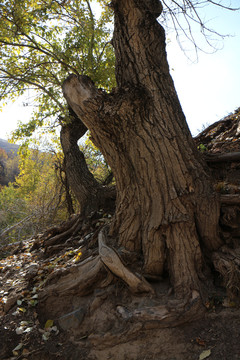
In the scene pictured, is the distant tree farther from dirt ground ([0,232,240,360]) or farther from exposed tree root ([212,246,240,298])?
dirt ground ([0,232,240,360])

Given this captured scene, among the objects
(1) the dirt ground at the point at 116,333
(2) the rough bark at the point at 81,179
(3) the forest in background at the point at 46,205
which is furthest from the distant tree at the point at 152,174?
(3) the forest in background at the point at 46,205

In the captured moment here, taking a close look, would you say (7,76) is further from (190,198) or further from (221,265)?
(221,265)

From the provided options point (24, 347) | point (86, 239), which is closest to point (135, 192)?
point (86, 239)

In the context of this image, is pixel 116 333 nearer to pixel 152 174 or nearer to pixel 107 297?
pixel 107 297

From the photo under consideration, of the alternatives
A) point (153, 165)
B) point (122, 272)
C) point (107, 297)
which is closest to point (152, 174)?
point (153, 165)

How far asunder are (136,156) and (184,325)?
1996 millimetres

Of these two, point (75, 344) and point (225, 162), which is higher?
point (225, 162)

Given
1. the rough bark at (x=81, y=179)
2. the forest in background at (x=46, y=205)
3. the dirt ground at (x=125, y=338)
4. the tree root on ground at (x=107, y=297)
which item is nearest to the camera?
the dirt ground at (x=125, y=338)

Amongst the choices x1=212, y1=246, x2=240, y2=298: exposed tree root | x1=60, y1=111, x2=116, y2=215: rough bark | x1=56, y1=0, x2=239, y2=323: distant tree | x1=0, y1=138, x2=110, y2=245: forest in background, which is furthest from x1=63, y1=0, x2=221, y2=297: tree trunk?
x1=0, y1=138, x2=110, y2=245: forest in background

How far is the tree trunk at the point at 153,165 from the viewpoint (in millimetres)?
3133

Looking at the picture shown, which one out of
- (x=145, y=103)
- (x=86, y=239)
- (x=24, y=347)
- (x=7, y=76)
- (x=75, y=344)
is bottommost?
(x=75, y=344)

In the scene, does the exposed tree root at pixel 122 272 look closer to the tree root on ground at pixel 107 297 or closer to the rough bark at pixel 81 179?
the tree root on ground at pixel 107 297

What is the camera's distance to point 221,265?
9.99ft

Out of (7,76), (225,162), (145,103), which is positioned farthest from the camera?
(7,76)
